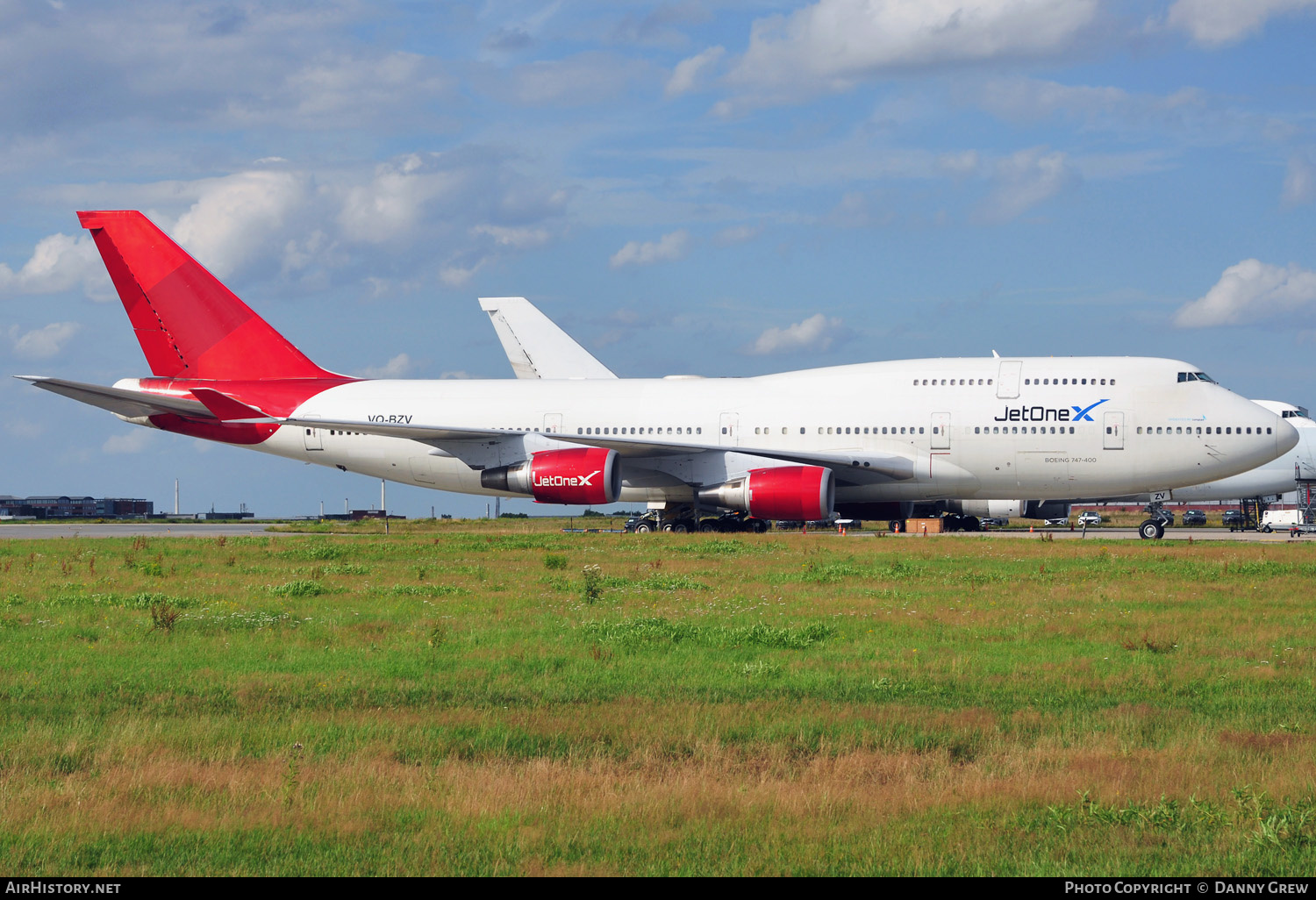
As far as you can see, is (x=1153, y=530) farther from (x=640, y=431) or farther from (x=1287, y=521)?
(x=1287, y=521)

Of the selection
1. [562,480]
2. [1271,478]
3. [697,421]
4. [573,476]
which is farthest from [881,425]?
[1271,478]

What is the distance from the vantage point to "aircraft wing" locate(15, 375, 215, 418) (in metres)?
31.4

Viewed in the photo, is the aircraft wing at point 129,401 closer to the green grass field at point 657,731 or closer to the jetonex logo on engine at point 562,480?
the jetonex logo on engine at point 562,480

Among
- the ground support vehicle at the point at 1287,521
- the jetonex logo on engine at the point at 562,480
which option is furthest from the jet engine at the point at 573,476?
the ground support vehicle at the point at 1287,521

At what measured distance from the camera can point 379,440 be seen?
35500 millimetres

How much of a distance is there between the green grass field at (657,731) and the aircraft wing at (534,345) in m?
35.8

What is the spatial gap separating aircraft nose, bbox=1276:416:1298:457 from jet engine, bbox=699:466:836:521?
11154 mm

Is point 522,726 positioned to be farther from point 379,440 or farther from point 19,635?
point 379,440

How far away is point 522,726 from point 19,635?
695cm

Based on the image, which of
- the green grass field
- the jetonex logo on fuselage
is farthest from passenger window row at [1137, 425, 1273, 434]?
the green grass field

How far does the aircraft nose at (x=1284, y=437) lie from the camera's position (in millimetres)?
29984

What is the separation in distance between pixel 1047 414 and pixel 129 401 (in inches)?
987

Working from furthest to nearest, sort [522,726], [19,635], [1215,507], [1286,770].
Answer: [1215,507]
[19,635]
[522,726]
[1286,770]
